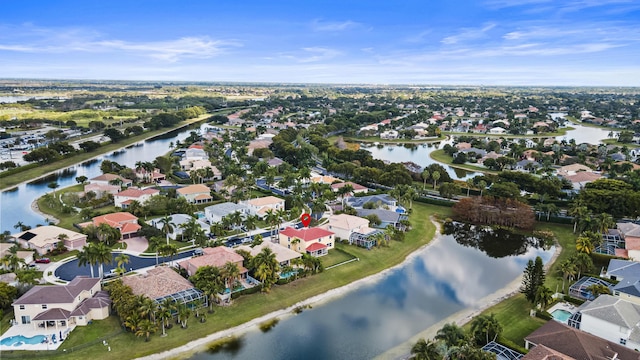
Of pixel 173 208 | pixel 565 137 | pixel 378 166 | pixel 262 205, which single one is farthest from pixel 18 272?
pixel 565 137

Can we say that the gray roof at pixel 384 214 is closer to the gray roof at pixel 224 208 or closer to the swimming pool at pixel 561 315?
the gray roof at pixel 224 208

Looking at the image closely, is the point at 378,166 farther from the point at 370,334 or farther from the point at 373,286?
the point at 370,334

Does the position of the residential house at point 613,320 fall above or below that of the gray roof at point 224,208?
above

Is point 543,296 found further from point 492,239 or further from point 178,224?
point 178,224

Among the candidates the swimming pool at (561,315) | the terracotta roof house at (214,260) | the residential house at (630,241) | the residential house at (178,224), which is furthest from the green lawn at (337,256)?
the residential house at (630,241)

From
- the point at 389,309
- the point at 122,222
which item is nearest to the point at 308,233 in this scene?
the point at 389,309

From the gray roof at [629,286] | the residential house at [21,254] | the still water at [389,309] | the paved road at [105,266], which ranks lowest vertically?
the still water at [389,309]
